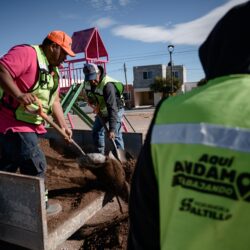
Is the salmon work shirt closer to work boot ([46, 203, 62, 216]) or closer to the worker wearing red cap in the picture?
the worker wearing red cap

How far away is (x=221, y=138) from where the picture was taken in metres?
0.83

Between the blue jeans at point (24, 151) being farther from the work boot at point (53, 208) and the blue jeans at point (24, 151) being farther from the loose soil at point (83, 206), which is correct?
the loose soil at point (83, 206)

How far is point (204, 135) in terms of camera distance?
861 millimetres

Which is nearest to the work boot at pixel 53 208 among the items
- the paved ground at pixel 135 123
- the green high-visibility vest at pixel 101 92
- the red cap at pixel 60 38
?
the red cap at pixel 60 38

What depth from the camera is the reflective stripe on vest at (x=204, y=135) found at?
81 centimetres

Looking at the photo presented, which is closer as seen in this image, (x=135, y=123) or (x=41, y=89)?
(x=41, y=89)

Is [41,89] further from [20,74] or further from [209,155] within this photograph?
[209,155]

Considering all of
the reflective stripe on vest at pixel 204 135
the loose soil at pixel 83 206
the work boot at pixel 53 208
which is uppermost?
the reflective stripe on vest at pixel 204 135

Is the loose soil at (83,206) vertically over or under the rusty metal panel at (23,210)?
under

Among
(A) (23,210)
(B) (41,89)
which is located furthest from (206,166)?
(B) (41,89)

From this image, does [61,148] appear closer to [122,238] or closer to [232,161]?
[122,238]

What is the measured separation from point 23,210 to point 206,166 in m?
2.15

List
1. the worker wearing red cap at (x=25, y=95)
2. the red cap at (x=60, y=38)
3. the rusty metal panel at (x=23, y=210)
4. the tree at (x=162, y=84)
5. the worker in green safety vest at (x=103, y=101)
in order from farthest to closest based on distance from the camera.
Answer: the tree at (x=162, y=84)
the worker in green safety vest at (x=103, y=101)
the red cap at (x=60, y=38)
the worker wearing red cap at (x=25, y=95)
the rusty metal panel at (x=23, y=210)

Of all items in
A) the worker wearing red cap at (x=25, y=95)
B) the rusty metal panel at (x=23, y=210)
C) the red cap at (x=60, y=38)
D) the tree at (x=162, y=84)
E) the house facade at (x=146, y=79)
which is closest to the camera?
the rusty metal panel at (x=23, y=210)
